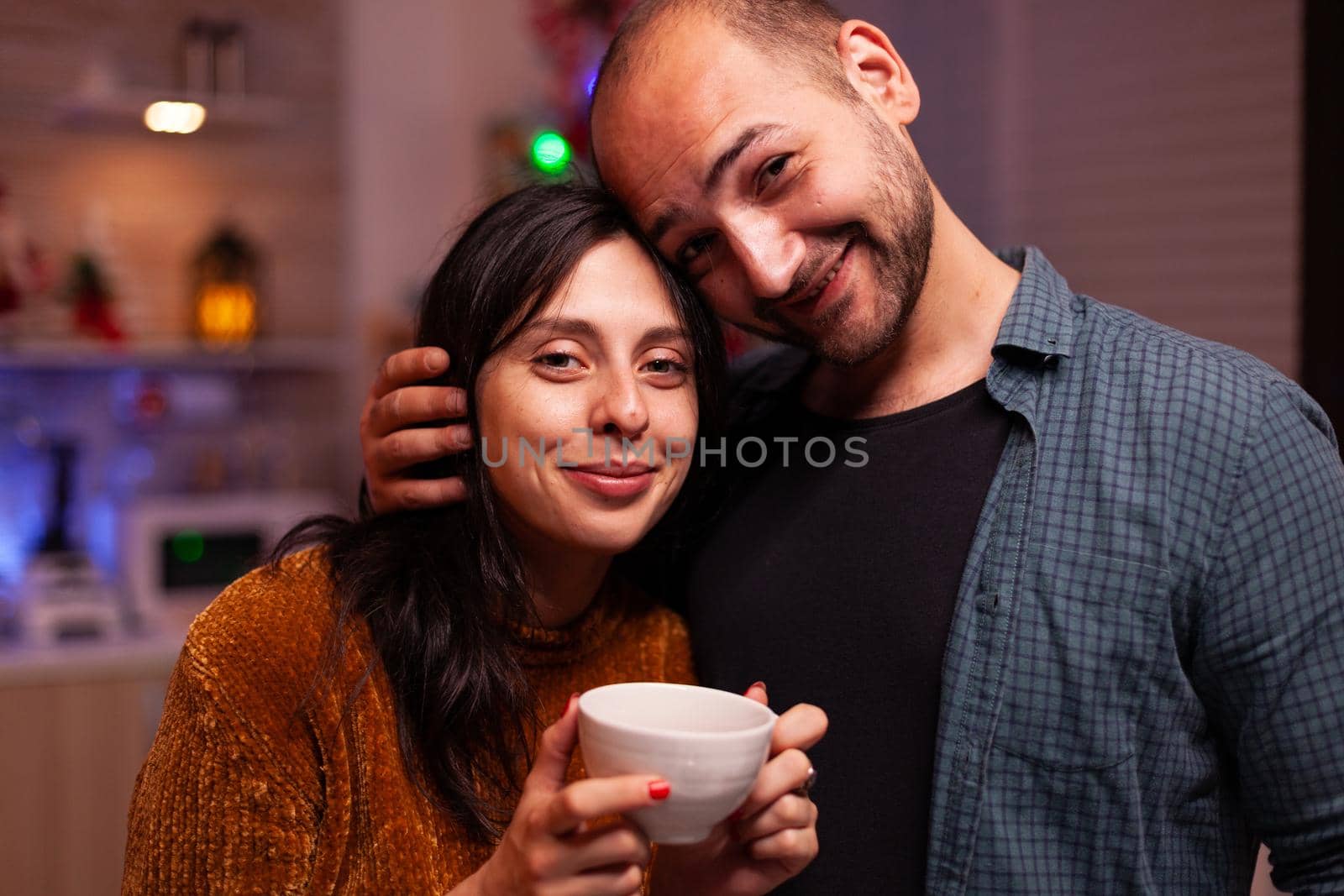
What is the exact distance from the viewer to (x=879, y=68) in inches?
56.2

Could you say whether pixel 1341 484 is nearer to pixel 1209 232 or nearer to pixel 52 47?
pixel 1209 232

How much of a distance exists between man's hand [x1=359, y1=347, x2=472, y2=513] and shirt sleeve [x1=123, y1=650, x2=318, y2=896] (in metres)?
0.33

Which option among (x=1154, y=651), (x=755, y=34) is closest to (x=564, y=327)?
(x=755, y=34)

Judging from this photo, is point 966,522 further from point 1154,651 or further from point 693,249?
point 693,249

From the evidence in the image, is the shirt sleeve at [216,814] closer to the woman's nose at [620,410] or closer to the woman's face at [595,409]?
the woman's face at [595,409]

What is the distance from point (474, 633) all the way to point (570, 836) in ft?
1.37

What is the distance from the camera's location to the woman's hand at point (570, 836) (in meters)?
0.88

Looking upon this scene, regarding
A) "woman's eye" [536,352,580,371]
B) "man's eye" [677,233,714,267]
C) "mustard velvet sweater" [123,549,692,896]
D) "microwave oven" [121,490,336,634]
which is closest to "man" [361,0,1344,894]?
"man's eye" [677,233,714,267]

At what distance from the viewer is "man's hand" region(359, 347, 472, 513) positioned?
1.35 m

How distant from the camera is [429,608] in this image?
1.31 metres

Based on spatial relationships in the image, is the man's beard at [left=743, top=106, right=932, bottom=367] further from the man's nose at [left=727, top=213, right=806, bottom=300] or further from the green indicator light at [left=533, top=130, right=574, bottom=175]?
the green indicator light at [left=533, top=130, right=574, bottom=175]

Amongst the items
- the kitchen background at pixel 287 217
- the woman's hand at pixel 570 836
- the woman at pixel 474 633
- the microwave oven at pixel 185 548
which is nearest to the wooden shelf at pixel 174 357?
the kitchen background at pixel 287 217

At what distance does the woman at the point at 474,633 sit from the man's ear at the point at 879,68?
36 cm

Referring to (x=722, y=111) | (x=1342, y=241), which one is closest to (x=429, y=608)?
(x=722, y=111)
